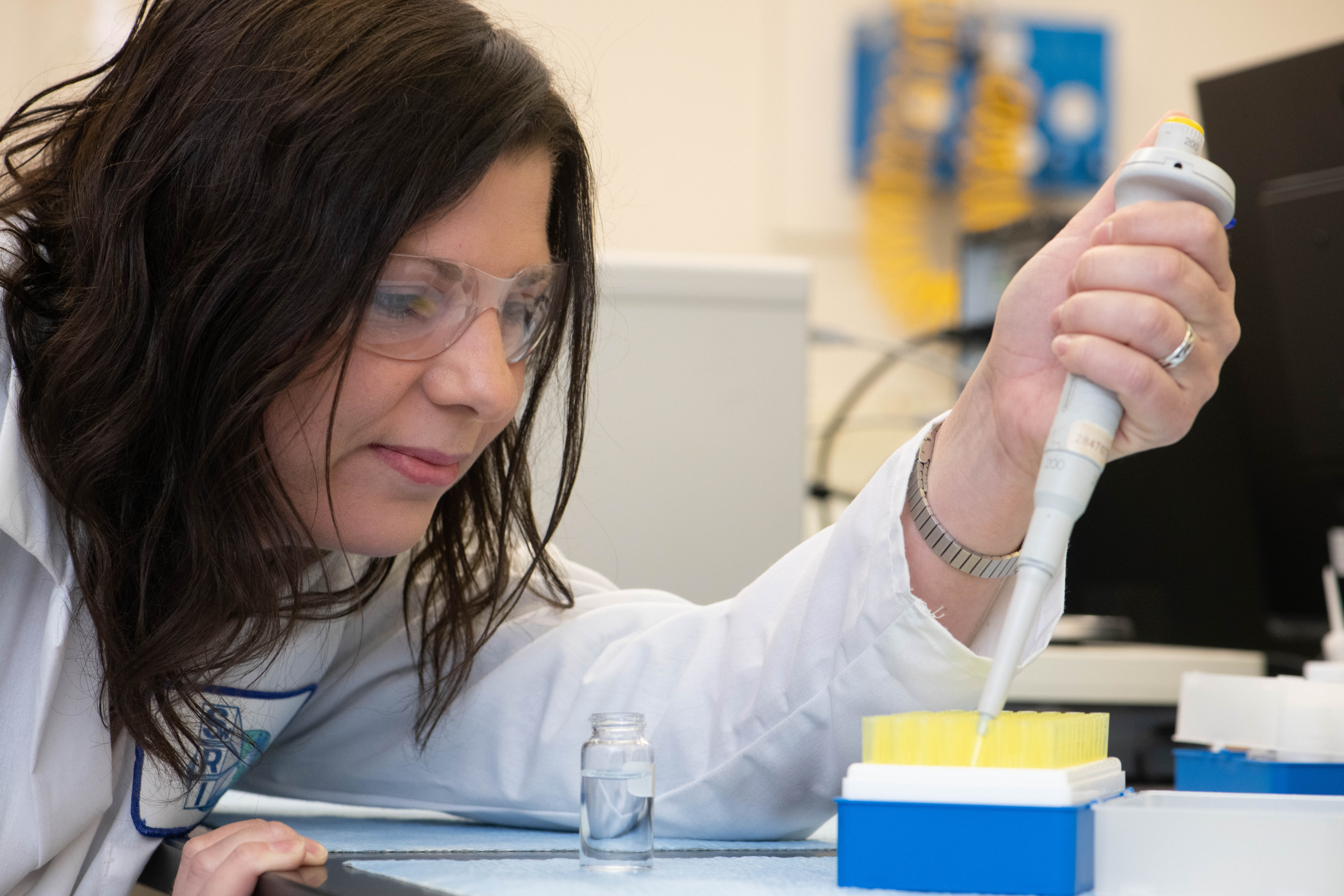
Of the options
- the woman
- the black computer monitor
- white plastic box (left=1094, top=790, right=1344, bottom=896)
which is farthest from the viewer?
the black computer monitor

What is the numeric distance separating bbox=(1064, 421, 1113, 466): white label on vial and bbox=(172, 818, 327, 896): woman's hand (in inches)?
18.3

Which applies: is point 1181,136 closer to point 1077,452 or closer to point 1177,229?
point 1177,229

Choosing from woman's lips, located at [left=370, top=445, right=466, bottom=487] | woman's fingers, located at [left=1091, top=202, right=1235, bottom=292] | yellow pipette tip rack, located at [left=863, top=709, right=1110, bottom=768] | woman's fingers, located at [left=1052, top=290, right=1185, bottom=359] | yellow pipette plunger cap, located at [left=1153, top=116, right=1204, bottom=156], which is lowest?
yellow pipette tip rack, located at [left=863, top=709, right=1110, bottom=768]

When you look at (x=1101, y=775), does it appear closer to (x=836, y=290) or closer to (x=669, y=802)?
(x=669, y=802)

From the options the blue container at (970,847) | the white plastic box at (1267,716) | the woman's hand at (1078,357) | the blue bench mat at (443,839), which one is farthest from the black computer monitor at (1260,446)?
the blue container at (970,847)

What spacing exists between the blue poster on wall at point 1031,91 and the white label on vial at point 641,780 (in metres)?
→ 3.50

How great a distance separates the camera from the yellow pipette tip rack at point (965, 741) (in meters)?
0.60

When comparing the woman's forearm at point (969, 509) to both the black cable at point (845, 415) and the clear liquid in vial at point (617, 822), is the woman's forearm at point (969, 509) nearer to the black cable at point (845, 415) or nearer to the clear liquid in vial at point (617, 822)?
the clear liquid in vial at point (617, 822)

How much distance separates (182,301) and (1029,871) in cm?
59

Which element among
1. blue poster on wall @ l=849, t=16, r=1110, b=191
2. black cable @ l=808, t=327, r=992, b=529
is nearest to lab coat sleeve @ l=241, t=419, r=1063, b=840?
black cable @ l=808, t=327, r=992, b=529

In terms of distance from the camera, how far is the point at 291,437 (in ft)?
2.77

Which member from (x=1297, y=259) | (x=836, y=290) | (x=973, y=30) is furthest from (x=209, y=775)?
(x=973, y=30)

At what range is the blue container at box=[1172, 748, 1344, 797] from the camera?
0.78 meters

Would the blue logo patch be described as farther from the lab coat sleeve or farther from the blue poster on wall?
the blue poster on wall
